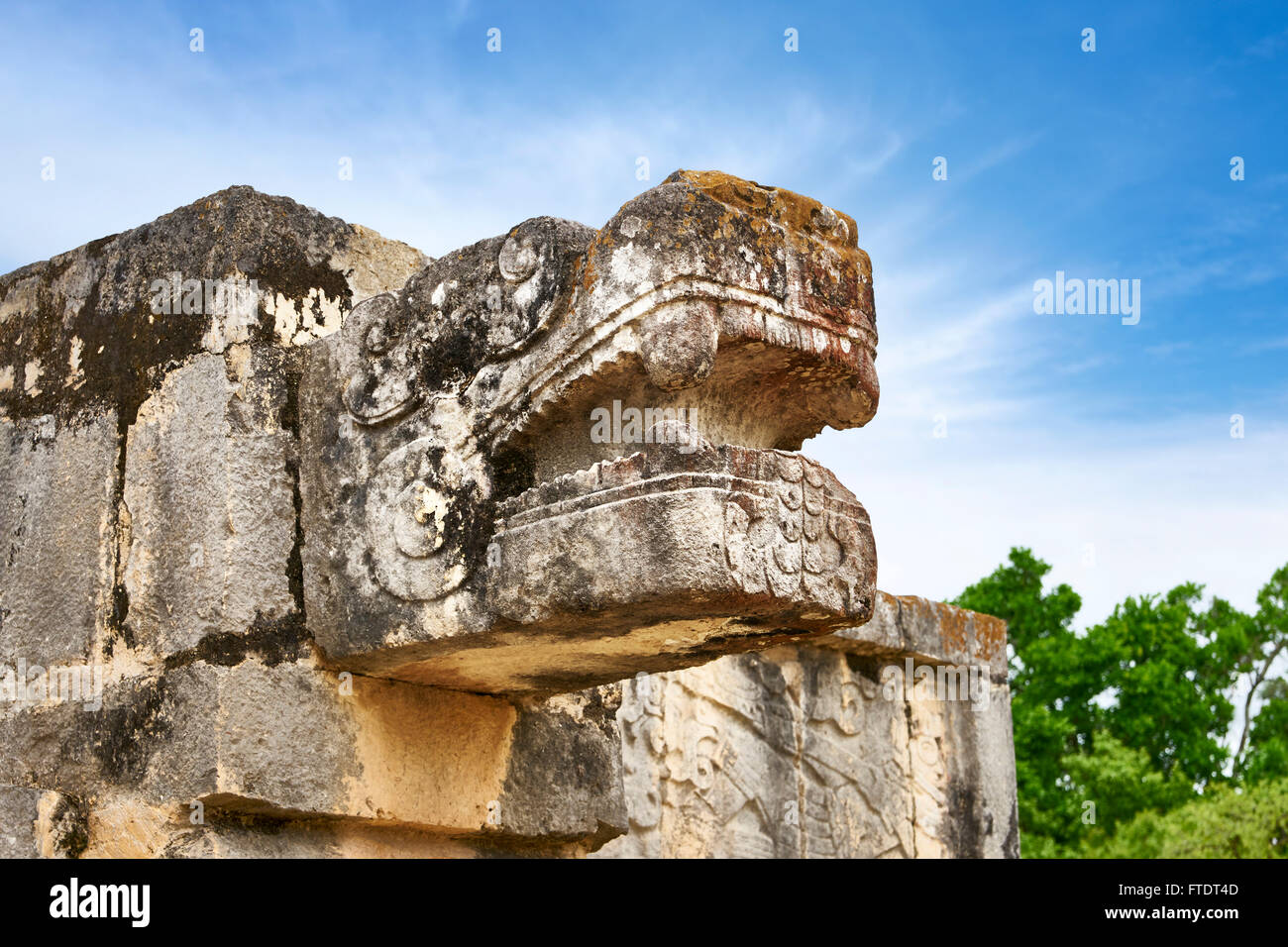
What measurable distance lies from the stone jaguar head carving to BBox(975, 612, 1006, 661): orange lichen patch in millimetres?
4013

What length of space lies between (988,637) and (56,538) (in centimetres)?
471

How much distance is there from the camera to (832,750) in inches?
243

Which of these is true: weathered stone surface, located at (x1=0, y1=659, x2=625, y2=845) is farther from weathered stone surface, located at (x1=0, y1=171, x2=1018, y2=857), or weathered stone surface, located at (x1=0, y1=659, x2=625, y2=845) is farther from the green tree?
the green tree

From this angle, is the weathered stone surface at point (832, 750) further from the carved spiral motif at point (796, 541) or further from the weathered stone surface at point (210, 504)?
the carved spiral motif at point (796, 541)

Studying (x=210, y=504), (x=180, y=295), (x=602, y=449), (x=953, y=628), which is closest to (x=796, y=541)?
(x=602, y=449)

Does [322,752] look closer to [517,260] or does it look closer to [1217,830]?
[517,260]

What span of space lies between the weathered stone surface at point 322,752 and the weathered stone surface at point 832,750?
133 cm

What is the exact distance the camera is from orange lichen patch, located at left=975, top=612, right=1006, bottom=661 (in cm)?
710

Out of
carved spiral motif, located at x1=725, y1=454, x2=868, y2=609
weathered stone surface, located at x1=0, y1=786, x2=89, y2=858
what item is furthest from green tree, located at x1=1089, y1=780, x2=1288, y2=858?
weathered stone surface, located at x1=0, y1=786, x2=89, y2=858

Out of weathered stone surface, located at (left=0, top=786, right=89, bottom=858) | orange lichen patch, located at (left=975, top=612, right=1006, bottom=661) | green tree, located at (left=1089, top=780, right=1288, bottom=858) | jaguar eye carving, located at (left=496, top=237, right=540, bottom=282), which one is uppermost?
jaguar eye carving, located at (left=496, top=237, right=540, bottom=282)

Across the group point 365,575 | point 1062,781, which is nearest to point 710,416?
point 365,575

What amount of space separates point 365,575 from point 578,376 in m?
0.68

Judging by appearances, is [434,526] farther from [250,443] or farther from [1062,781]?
[1062,781]

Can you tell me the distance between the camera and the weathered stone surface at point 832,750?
5465 mm
